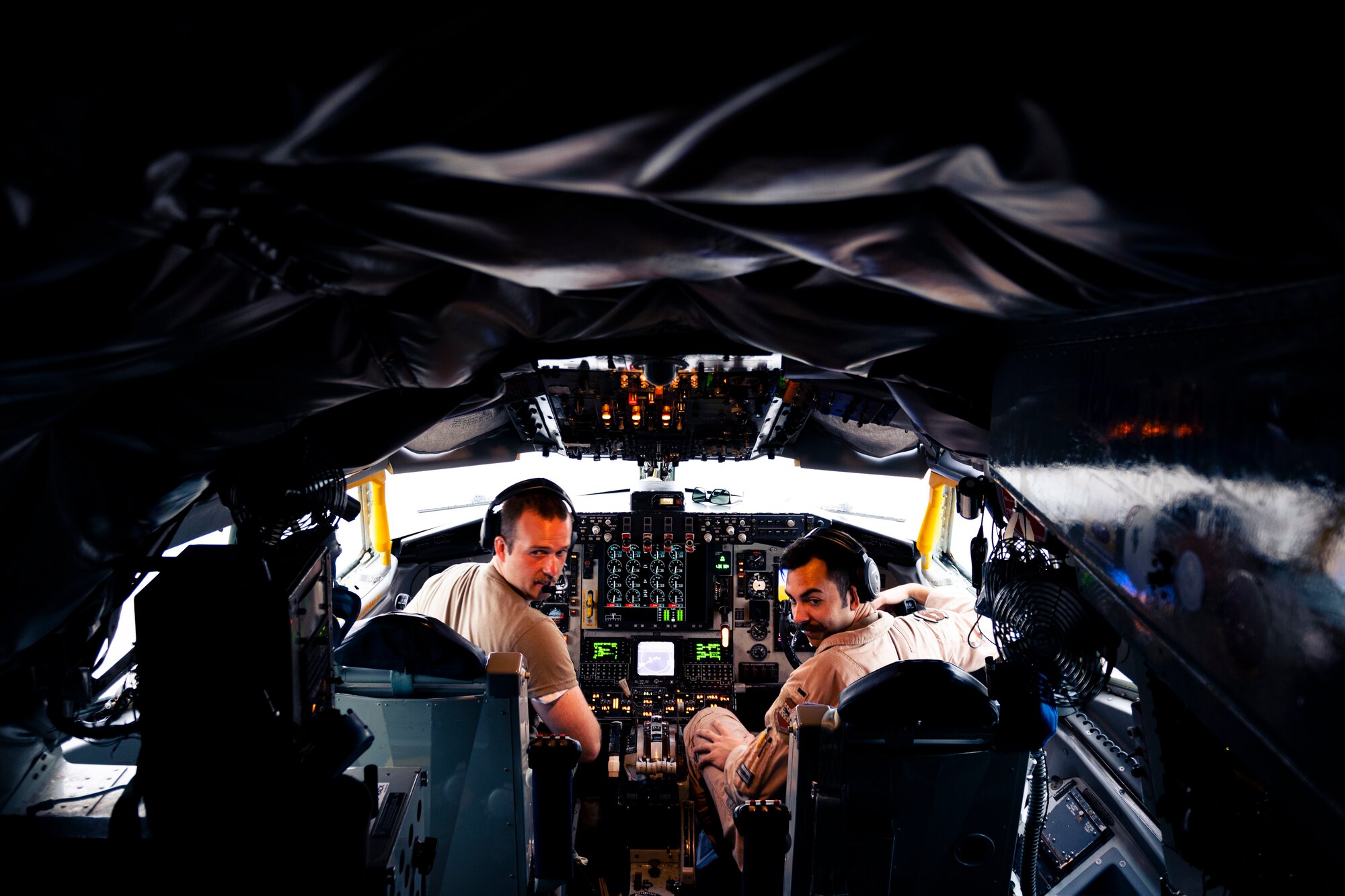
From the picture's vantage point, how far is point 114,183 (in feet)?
2.86

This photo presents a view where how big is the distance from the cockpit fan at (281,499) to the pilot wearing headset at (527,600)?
1.16 metres

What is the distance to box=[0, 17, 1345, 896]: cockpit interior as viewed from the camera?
736 mm

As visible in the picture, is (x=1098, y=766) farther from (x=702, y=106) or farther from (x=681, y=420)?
(x=702, y=106)

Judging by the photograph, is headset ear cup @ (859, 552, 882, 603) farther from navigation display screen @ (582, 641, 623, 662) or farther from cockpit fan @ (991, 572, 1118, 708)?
navigation display screen @ (582, 641, 623, 662)

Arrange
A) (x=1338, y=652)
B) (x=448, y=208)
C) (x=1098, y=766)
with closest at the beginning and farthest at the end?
(x=1338, y=652), (x=448, y=208), (x=1098, y=766)

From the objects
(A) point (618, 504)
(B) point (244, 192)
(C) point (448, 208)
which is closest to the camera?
(B) point (244, 192)

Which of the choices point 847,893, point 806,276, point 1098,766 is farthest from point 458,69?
point 1098,766

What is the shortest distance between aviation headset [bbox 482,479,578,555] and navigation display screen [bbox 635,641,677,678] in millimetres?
1648

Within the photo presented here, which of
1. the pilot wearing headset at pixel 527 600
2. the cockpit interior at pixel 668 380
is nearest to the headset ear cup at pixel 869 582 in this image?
the cockpit interior at pixel 668 380

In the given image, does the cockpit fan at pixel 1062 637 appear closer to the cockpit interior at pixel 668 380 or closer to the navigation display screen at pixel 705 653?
the cockpit interior at pixel 668 380

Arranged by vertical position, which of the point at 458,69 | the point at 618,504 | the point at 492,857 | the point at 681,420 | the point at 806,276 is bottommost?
the point at 492,857

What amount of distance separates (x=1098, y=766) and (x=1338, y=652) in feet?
8.76

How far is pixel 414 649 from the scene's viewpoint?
2277 mm

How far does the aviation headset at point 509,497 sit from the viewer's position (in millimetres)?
3301
